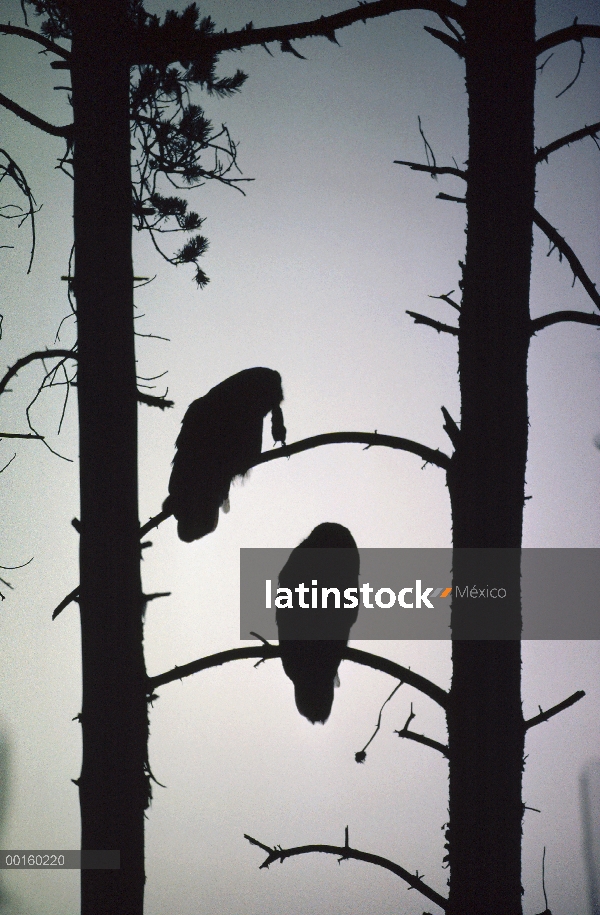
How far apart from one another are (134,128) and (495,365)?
2058 mm

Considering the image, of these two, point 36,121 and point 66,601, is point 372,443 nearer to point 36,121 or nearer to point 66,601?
point 66,601

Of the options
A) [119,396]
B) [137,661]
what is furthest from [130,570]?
[119,396]

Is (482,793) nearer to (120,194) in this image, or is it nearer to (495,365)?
(495,365)

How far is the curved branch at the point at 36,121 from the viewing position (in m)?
3.06

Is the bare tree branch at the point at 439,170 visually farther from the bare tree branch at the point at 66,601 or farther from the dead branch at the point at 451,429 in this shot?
the bare tree branch at the point at 66,601

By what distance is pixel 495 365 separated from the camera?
2662 mm

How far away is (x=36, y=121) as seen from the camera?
311 centimetres

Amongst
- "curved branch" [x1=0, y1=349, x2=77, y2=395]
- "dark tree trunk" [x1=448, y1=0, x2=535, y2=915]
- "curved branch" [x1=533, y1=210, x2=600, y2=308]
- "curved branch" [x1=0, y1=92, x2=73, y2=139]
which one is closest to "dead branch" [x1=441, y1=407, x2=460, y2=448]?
"dark tree trunk" [x1=448, y1=0, x2=535, y2=915]

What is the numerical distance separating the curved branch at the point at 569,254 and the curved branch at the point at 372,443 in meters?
0.91

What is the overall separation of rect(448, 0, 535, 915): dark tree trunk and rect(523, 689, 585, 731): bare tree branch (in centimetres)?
5

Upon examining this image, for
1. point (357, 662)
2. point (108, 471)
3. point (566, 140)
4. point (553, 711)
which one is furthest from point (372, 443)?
point (566, 140)

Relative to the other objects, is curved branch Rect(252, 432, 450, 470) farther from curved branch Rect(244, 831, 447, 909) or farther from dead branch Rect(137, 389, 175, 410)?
curved branch Rect(244, 831, 447, 909)

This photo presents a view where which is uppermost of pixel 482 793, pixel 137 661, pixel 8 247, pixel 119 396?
pixel 8 247

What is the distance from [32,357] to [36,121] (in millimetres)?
1075
